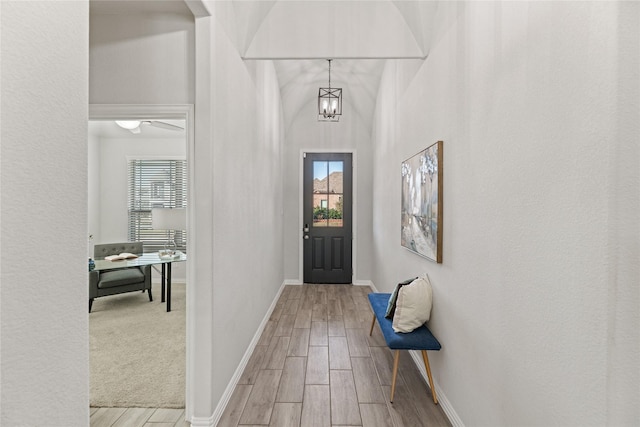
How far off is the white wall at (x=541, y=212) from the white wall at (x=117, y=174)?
4.91m

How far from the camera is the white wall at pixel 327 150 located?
5.35 m

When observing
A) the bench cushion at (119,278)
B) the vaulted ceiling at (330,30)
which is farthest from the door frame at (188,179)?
the bench cushion at (119,278)

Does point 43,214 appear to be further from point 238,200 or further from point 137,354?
point 137,354

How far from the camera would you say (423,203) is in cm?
244

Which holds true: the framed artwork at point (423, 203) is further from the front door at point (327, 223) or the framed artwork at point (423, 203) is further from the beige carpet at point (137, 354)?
the front door at point (327, 223)

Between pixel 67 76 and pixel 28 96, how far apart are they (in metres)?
0.13

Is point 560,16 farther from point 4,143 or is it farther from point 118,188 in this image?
point 118,188

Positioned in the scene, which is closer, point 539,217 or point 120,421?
point 539,217

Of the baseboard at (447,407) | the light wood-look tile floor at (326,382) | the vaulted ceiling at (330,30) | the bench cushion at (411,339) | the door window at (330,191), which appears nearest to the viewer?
the baseboard at (447,407)

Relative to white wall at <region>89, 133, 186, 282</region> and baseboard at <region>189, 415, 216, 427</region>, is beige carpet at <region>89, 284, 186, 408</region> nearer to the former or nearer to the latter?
baseboard at <region>189, 415, 216, 427</region>

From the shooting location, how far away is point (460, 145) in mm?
1858

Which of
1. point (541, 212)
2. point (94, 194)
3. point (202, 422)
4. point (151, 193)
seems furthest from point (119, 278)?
point (541, 212)

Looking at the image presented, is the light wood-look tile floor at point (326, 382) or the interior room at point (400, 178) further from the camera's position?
the light wood-look tile floor at point (326, 382)

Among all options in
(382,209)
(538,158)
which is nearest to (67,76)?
(538,158)
